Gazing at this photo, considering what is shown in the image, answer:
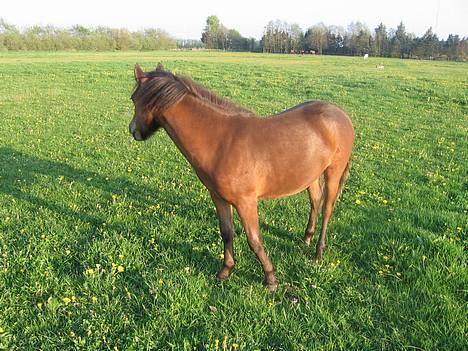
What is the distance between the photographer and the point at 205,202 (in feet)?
20.6

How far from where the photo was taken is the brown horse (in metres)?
3.68

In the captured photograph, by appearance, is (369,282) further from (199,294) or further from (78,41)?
(78,41)

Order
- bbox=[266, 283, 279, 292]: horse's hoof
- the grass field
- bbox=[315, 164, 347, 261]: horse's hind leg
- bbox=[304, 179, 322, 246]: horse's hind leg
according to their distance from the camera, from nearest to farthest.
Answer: the grass field
bbox=[266, 283, 279, 292]: horse's hoof
bbox=[315, 164, 347, 261]: horse's hind leg
bbox=[304, 179, 322, 246]: horse's hind leg

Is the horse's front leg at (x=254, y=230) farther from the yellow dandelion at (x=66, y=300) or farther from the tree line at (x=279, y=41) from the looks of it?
the tree line at (x=279, y=41)

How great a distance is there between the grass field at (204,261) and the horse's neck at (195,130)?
1.36m

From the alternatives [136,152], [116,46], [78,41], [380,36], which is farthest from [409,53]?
[136,152]

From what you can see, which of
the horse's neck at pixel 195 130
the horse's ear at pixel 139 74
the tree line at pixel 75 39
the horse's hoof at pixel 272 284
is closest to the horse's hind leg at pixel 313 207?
the horse's hoof at pixel 272 284

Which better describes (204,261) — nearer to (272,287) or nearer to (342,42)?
(272,287)

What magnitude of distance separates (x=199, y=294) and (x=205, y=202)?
8.56ft

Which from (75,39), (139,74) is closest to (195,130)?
(139,74)

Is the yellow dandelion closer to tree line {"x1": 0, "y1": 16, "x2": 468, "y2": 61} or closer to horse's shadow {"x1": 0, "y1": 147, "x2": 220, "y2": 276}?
horse's shadow {"x1": 0, "y1": 147, "x2": 220, "y2": 276}

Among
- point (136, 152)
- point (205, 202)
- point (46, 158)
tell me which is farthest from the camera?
point (136, 152)

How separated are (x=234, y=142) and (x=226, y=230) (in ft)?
3.73

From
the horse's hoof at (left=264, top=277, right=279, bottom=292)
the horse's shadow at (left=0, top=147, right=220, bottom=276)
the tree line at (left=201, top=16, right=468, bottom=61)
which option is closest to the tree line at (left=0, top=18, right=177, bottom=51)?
the tree line at (left=201, top=16, right=468, bottom=61)
